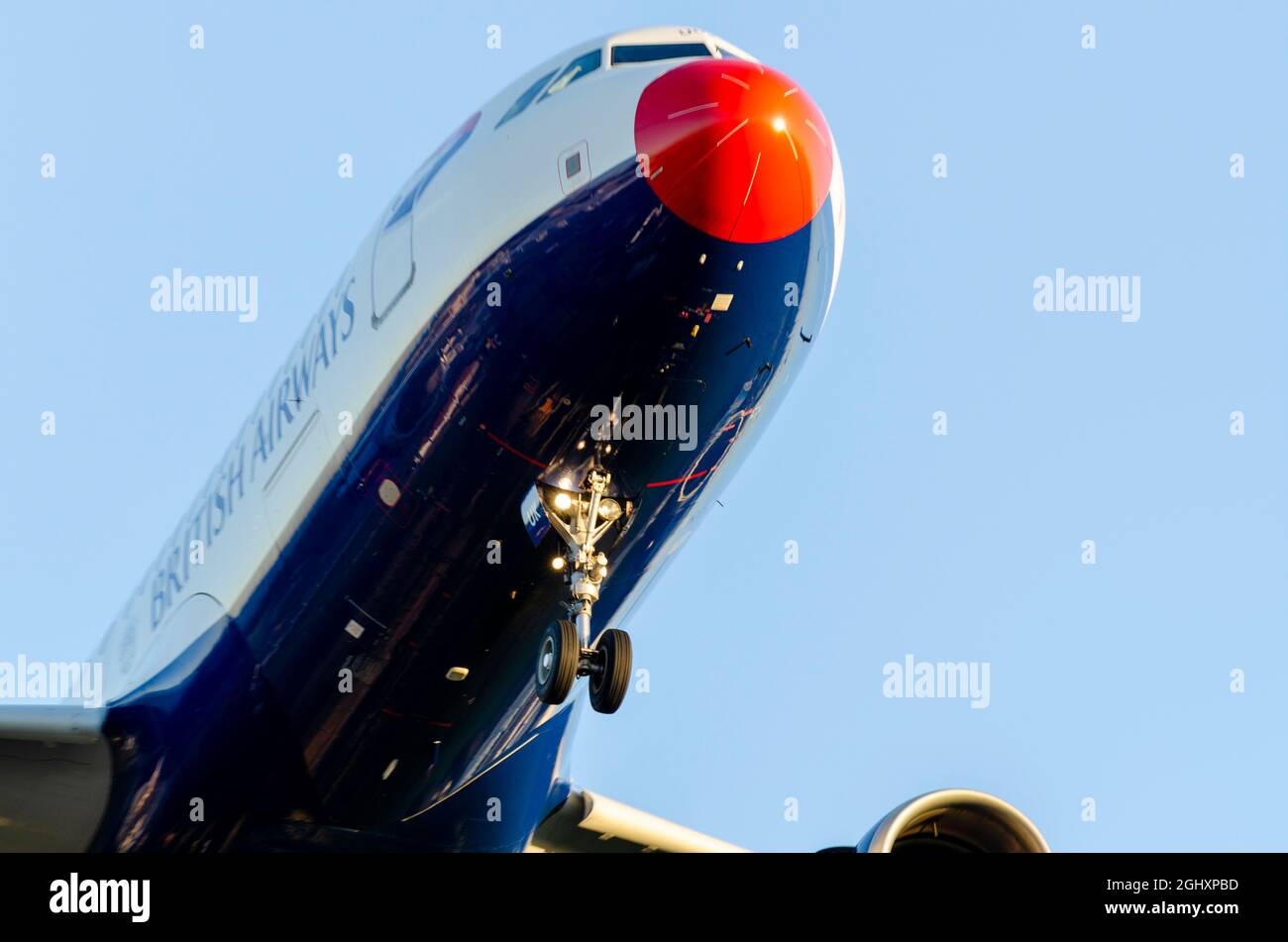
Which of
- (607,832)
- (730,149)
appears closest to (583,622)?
(730,149)

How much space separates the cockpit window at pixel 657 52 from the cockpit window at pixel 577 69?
14 cm

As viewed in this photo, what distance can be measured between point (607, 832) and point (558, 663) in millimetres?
6714

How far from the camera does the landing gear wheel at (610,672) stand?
14320 mm

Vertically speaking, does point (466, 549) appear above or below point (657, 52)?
below

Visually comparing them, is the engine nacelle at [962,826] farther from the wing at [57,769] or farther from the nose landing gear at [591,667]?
the wing at [57,769]

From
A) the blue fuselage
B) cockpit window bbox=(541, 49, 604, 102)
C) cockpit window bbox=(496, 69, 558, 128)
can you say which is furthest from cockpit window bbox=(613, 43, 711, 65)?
the blue fuselage

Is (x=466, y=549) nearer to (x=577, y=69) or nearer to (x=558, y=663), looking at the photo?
(x=558, y=663)

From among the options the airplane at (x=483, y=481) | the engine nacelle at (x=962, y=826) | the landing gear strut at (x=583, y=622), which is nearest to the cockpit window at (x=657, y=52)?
the airplane at (x=483, y=481)

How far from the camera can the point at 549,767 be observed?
18641 millimetres

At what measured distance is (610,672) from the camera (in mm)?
14406

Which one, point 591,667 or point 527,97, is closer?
point 591,667

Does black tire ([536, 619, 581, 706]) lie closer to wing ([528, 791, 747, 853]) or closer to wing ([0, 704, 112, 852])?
wing ([0, 704, 112, 852])

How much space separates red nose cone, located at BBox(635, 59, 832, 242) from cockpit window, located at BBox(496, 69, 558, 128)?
142 centimetres

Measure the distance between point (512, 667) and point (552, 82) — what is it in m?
4.30
